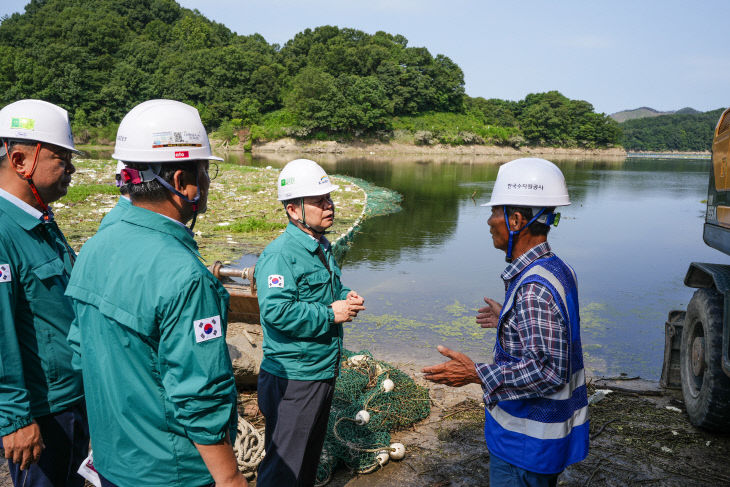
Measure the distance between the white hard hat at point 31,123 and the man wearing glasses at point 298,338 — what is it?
127cm

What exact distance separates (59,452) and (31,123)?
65.3 inches

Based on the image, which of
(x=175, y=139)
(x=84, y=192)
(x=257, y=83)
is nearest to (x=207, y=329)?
(x=175, y=139)

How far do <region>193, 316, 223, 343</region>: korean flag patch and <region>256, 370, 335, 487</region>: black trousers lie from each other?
139cm

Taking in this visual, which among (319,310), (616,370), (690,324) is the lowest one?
(616,370)

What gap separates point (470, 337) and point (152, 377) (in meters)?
6.26

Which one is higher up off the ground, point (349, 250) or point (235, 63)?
point (235, 63)

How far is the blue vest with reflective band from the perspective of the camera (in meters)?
2.21

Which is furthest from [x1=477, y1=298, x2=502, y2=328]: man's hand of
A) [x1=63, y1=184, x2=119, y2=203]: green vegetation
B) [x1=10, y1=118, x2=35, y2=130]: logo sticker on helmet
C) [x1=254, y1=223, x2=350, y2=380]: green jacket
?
[x1=63, y1=184, x2=119, y2=203]: green vegetation

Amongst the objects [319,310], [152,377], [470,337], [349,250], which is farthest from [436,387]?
[349,250]

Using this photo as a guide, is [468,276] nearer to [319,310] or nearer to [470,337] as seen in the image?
[470,337]

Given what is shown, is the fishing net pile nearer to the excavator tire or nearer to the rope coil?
the rope coil

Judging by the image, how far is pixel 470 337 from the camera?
7.45 m

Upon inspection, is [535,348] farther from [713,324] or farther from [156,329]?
[713,324]

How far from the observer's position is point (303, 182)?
10.5 feet
